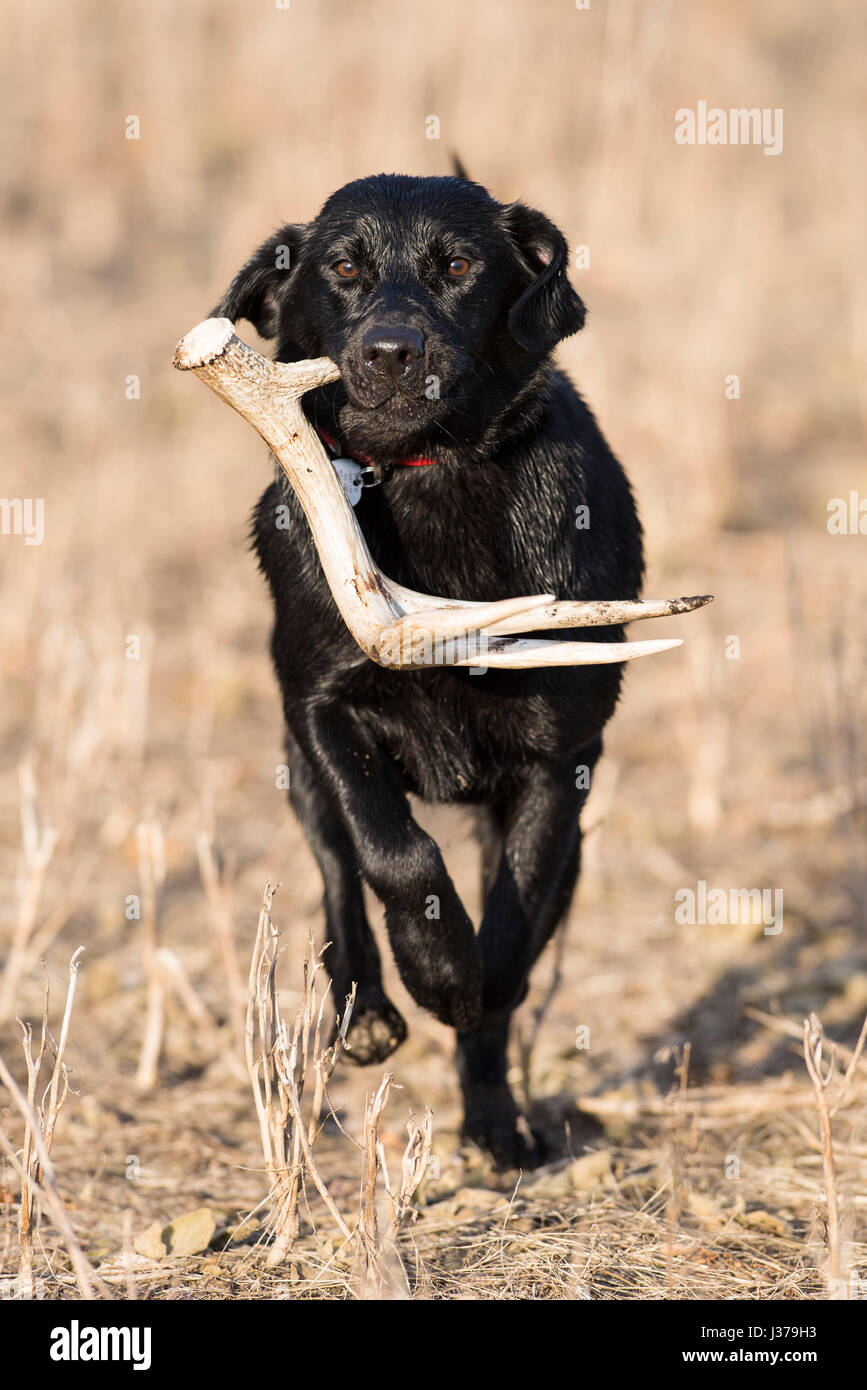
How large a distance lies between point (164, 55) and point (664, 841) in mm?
8169

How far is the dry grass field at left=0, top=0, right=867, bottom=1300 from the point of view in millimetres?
2955

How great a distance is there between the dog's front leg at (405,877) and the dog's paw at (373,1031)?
0.24 meters

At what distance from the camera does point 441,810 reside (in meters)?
3.46

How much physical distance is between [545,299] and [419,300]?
248mm

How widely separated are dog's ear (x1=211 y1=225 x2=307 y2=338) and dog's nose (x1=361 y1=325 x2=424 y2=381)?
46 cm

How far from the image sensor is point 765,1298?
100 inches

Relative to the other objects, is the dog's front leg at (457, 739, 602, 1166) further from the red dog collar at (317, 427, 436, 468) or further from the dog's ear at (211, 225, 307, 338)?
the dog's ear at (211, 225, 307, 338)

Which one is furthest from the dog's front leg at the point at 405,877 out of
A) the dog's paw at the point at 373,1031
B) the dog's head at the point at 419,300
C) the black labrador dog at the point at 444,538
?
the dog's head at the point at 419,300

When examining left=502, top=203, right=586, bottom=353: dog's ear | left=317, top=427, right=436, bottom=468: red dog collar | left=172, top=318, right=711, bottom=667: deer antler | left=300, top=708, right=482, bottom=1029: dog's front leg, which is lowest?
left=300, top=708, right=482, bottom=1029: dog's front leg

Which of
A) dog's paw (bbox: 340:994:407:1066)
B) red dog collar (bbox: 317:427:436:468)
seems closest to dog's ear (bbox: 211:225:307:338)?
red dog collar (bbox: 317:427:436:468)

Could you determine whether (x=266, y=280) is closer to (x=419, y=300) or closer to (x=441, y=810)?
(x=419, y=300)

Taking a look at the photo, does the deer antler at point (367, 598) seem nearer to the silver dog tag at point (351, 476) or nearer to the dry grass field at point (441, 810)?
the silver dog tag at point (351, 476)

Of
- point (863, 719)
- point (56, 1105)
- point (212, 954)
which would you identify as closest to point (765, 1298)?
point (56, 1105)

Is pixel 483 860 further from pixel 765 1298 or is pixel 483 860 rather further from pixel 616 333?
pixel 616 333
